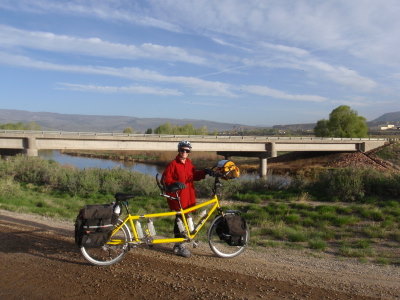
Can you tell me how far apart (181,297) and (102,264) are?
158cm

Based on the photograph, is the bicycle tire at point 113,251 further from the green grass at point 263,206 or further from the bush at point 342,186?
the bush at point 342,186

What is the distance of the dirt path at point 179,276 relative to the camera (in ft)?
15.9

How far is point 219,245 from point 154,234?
1.20 meters

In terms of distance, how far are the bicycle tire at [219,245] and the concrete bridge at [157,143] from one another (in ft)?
110

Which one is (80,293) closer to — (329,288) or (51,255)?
(51,255)

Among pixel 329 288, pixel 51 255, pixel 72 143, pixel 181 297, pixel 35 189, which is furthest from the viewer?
pixel 72 143

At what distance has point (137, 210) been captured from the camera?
15477mm

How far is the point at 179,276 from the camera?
5355 mm

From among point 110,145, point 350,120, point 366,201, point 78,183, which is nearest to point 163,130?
point 350,120

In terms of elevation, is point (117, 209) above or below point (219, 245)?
above

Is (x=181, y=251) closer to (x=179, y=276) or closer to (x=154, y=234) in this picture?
(x=154, y=234)

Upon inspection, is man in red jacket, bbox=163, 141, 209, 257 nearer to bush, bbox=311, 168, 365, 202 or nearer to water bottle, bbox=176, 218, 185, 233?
water bottle, bbox=176, 218, 185, 233

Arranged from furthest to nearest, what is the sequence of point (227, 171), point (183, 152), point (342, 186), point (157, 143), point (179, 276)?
point (157, 143)
point (342, 186)
point (183, 152)
point (227, 171)
point (179, 276)

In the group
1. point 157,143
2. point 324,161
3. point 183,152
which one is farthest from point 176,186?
point 324,161
